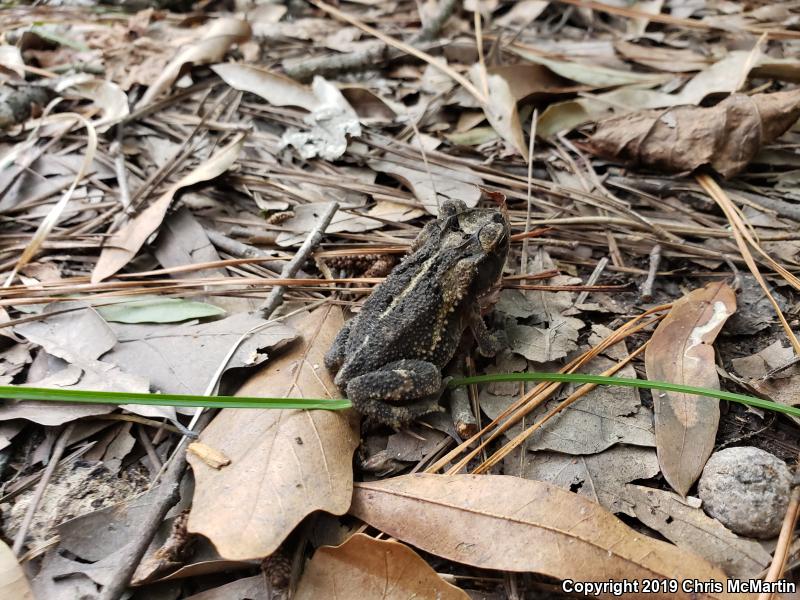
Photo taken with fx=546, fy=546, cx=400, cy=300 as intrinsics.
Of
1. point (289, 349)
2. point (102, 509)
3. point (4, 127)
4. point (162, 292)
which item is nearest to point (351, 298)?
point (289, 349)

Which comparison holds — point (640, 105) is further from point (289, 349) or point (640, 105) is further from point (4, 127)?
point (4, 127)

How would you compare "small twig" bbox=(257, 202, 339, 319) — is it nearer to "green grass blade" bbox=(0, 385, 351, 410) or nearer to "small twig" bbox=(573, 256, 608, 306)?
"green grass blade" bbox=(0, 385, 351, 410)

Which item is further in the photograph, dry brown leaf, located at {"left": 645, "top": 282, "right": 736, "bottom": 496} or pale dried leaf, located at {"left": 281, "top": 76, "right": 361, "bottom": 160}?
pale dried leaf, located at {"left": 281, "top": 76, "right": 361, "bottom": 160}

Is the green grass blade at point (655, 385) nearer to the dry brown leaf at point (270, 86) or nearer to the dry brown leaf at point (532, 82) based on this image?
the dry brown leaf at point (532, 82)

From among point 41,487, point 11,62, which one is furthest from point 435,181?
point 11,62

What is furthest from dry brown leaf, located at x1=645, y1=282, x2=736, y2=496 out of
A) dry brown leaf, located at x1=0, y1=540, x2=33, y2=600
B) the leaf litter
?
dry brown leaf, located at x1=0, y1=540, x2=33, y2=600

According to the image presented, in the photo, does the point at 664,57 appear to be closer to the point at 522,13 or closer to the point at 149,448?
the point at 522,13
